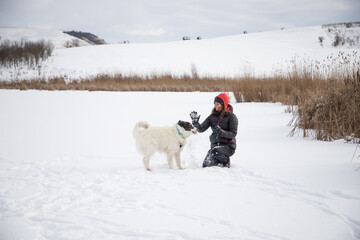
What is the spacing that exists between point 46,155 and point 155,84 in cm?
1342

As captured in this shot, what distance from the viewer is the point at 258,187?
3230 millimetres

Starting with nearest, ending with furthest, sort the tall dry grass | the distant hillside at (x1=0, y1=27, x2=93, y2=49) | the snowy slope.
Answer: the tall dry grass < the distant hillside at (x1=0, y1=27, x2=93, y2=49) < the snowy slope

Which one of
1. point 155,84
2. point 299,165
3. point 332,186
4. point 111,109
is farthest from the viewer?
point 155,84

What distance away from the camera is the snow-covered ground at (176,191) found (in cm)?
234

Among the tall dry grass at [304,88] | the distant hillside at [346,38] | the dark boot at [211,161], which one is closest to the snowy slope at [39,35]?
the tall dry grass at [304,88]

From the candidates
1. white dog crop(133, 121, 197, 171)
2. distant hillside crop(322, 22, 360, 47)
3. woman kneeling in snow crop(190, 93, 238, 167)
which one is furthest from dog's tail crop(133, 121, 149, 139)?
distant hillside crop(322, 22, 360, 47)

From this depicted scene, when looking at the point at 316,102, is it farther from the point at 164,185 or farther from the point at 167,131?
the point at 164,185

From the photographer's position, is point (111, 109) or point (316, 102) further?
point (111, 109)

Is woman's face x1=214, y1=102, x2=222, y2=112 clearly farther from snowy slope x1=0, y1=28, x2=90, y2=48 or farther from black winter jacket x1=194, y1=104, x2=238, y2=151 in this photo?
snowy slope x1=0, y1=28, x2=90, y2=48

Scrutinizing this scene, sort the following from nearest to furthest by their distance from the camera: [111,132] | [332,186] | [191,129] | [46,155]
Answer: [332,186] < [191,129] < [46,155] < [111,132]

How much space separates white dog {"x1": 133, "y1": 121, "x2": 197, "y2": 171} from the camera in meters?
4.27

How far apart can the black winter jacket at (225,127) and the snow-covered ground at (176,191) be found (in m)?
0.44

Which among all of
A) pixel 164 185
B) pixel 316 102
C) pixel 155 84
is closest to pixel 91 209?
pixel 164 185

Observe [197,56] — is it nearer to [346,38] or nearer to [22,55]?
[22,55]
